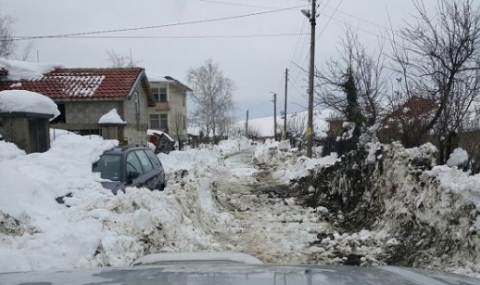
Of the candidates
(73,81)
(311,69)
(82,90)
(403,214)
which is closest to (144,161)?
(403,214)

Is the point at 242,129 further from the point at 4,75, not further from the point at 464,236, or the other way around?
the point at 464,236

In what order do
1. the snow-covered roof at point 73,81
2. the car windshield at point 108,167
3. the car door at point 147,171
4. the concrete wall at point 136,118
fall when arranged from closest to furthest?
the car windshield at point 108,167, the car door at point 147,171, the snow-covered roof at point 73,81, the concrete wall at point 136,118

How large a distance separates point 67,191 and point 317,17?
16989mm

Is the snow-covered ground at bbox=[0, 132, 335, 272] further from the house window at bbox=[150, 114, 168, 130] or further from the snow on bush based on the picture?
the house window at bbox=[150, 114, 168, 130]

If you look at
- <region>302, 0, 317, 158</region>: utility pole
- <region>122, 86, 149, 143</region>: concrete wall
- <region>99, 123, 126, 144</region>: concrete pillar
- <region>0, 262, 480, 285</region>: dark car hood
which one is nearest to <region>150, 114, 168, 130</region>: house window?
<region>122, 86, 149, 143</region>: concrete wall

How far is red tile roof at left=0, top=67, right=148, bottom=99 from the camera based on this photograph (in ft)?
75.1

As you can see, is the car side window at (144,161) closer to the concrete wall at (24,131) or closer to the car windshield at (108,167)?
the car windshield at (108,167)

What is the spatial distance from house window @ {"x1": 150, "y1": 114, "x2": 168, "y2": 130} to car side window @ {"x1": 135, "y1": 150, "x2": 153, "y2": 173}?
3641cm

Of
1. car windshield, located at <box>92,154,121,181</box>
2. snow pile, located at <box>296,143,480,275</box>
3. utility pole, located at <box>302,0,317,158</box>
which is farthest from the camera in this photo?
utility pole, located at <box>302,0,317,158</box>

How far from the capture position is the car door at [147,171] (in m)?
9.48

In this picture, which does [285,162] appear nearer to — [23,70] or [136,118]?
[136,118]

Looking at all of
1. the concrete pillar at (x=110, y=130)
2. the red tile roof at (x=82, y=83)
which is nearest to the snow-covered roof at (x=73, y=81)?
the red tile roof at (x=82, y=83)

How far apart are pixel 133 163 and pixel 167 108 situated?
36970 millimetres

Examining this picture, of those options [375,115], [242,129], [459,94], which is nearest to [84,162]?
[459,94]
